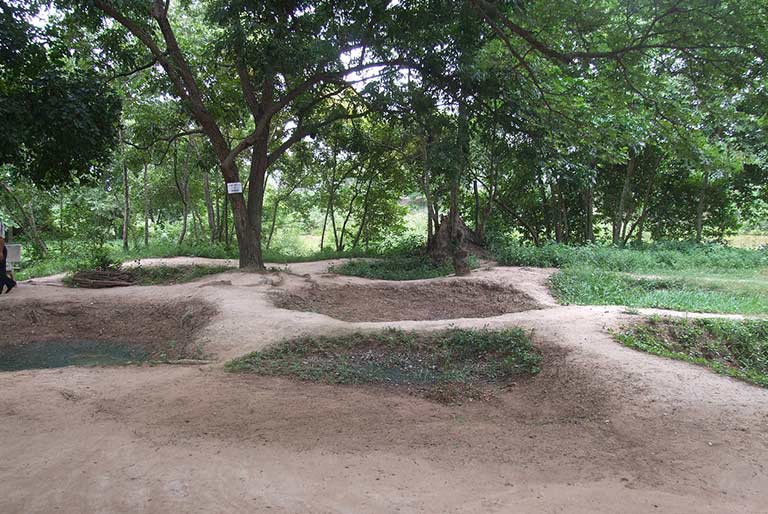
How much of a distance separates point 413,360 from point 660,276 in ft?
22.4

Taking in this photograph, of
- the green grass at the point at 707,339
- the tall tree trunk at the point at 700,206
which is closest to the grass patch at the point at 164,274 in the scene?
the green grass at the point at 707,339

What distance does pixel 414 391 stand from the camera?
4.81 m

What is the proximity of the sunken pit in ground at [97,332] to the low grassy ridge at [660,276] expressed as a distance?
6176 millimetres

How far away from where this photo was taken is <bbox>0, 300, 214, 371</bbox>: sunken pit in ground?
254 inches

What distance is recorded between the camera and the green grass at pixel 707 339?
527 centimetres

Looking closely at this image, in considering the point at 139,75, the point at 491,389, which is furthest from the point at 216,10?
the point at 491,389

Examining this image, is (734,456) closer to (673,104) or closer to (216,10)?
(673,104)

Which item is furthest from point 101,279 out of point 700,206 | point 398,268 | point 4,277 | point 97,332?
point 700,206

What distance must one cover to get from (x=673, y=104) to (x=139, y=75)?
1271 cm

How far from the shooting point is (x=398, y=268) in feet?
39.6

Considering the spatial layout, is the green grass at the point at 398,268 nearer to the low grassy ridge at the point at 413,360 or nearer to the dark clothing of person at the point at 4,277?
the low grassy ridge at the point at 413,360

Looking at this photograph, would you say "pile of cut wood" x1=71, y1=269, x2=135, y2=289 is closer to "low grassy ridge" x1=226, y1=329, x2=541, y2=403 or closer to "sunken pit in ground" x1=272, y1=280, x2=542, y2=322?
"sunken pit in ground" x1=272, y1=280, x2=542, y2=322

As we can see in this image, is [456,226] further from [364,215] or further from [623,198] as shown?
[364,215]

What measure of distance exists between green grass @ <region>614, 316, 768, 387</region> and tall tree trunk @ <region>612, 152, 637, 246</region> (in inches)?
371
